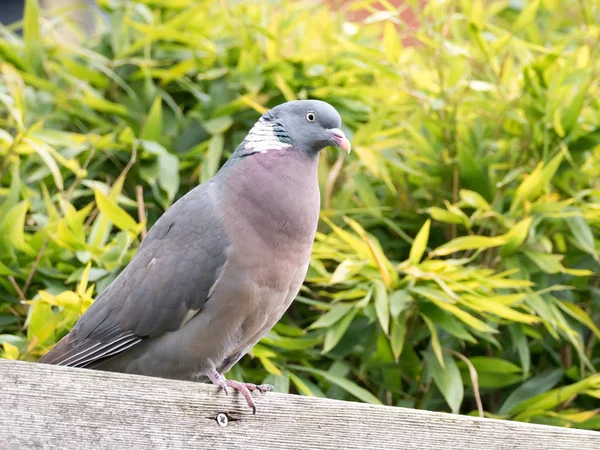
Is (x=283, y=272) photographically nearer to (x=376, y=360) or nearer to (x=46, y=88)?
(x=376, y=360)

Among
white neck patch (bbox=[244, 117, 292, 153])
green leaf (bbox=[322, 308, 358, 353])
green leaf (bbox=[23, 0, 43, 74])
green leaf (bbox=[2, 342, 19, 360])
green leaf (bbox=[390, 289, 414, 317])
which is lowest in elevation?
green leaf (bbox=[322, 308, 358, 353])

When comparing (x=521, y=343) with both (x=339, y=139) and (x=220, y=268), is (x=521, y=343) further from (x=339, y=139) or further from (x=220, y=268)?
(x=220, y=268)

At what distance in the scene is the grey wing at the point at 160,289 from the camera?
80.2 inches

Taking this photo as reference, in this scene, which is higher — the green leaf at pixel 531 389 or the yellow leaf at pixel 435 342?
the yellow leaf at pixel 435 342

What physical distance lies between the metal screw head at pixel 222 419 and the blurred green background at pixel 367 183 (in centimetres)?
72

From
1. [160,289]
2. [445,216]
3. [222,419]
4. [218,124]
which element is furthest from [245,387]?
[218,124]

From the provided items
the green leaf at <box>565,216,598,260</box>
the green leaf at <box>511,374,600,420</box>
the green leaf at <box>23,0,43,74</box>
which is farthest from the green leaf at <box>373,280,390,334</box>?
the green leaf at <box>23,0,43,74</box>

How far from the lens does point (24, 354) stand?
224cm

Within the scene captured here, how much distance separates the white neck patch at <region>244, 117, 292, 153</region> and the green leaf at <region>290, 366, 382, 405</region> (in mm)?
700

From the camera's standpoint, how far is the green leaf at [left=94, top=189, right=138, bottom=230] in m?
2.46

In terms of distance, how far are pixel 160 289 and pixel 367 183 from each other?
1.07 m

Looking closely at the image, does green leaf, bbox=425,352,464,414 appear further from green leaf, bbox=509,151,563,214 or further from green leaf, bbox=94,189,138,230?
green leaf, bbox=94,189,138,230

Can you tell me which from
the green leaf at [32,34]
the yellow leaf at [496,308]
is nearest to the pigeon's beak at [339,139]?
the yellow leaf at [496,308]

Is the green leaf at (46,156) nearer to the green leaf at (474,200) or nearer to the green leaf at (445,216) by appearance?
the green leaf at (445,216)
